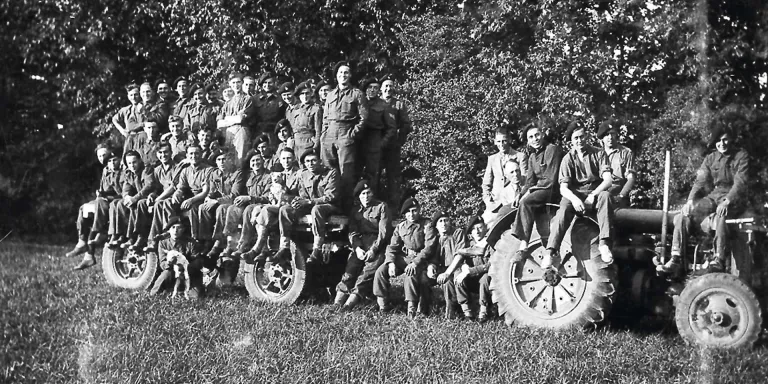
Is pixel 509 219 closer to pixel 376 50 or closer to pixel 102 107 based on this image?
pixel 376 50

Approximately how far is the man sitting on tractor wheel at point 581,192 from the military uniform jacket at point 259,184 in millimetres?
3637

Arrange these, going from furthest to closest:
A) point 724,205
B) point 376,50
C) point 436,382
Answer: point 376,50 < point 724,205 < point 436,382

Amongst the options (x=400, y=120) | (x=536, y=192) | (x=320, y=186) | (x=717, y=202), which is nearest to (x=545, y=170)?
(x=536, y=192)

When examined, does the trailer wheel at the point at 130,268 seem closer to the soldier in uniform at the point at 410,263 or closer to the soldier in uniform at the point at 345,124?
the soldier in uniform at the point at 345,124

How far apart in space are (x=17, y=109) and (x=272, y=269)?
33.1 ft

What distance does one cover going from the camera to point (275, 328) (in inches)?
281

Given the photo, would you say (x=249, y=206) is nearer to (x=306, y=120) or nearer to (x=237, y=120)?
(x=306, y=120)

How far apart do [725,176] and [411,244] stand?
9.70ft

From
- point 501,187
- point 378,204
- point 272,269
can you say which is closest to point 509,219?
point 501,187

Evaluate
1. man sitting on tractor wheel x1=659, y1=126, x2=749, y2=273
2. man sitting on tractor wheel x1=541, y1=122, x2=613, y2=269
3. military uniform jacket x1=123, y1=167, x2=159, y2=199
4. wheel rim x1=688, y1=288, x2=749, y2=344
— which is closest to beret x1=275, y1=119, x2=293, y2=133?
A: military uniform jacket x1=123, y1=167, x2=159, y2=199

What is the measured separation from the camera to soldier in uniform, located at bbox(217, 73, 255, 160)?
34.2 ft

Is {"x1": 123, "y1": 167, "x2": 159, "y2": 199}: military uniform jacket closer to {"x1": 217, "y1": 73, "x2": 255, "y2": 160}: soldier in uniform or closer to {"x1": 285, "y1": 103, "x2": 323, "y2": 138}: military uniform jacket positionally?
{"x1": 217, "y1": 73, "x2": 255, "y2": 160}: soldier in uniform

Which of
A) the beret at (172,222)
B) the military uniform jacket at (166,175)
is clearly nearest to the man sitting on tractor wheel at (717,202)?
the beret at (172,222)

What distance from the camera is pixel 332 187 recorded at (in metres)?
8.86
